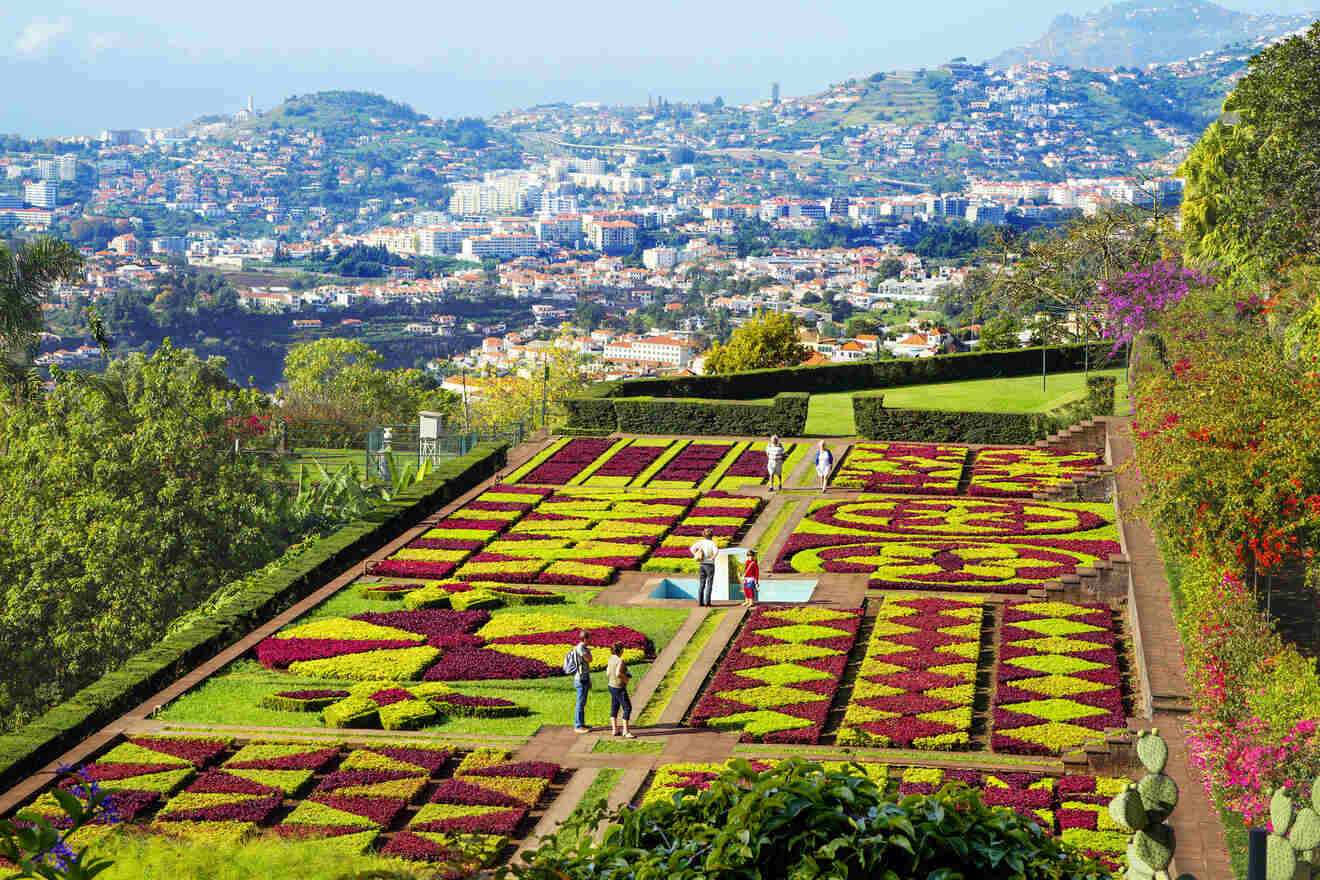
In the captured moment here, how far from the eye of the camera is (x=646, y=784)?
23.2m

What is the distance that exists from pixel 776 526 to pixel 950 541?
4613 mm

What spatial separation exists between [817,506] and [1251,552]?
14.1m

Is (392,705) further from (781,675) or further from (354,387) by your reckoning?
(354,387)

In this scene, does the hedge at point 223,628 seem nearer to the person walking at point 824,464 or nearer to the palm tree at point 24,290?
the person walking at point 824,464

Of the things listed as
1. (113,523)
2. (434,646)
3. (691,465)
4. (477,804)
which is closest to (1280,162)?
(691,465)

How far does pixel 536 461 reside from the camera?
48.9 meters

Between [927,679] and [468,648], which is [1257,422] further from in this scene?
[468,648]

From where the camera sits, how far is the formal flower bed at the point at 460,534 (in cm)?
3609

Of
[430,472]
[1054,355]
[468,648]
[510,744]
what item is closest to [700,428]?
[430,472]

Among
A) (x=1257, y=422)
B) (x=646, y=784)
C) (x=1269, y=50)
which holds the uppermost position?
(x=1269, y=50)

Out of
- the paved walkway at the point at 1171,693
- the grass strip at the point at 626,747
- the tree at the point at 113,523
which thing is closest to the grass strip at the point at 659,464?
the tree at the point at 113,523

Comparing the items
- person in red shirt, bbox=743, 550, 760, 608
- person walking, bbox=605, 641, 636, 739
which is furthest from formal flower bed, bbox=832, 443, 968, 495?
person walking, bbox=605, 641, 636, 739

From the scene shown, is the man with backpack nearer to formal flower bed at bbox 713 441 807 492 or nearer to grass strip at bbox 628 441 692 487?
formal flower bed at bbox 713 441 807 492

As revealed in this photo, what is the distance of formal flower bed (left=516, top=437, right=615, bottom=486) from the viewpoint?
46406 mm
